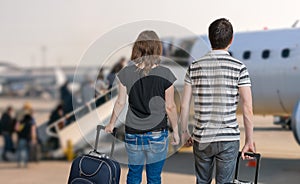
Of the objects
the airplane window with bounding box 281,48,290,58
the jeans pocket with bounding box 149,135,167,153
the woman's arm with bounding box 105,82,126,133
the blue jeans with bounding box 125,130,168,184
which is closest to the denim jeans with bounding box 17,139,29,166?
the airplane window with bounding box 281,48,290,58

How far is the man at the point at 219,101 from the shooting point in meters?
3.54

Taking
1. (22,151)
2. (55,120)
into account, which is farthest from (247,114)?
(55,120)

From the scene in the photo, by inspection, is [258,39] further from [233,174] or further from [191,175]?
[233,174]

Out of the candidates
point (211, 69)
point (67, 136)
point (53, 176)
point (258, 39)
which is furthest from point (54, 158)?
point (211, 69)

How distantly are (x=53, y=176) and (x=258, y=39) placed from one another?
5429 millimetres

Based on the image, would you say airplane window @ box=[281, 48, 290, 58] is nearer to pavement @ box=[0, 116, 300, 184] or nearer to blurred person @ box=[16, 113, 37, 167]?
pavement @ box=[0, 116, 300, 184]

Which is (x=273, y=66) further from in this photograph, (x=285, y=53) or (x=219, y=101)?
(x=219, y=101)

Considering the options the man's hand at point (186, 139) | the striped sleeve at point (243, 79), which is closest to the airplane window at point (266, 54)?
the man's hand at point (186, 139)

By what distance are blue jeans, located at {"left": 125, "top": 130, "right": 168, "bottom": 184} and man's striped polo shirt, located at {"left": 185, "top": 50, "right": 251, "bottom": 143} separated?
0.45 m

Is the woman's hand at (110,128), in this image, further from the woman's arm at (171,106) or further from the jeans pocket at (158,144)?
the woman's arm at (171,106)

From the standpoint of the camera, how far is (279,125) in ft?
63.4

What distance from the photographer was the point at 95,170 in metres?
3.83

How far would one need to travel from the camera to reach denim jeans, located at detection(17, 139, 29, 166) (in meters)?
10.1

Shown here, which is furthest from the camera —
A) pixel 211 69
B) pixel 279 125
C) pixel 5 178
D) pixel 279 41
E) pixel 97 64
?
pixel 279 125
